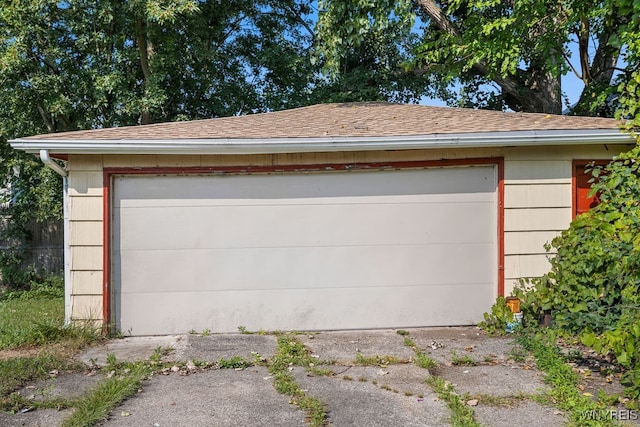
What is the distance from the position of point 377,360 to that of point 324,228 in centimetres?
177

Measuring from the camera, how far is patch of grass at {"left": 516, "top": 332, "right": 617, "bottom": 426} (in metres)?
3.37

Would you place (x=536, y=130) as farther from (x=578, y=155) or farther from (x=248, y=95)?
(x=248, y=95)

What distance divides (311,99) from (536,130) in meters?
7.00

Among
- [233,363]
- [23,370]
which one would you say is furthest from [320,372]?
[23,370]

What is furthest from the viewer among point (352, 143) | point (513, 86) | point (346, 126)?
point (513, 86)

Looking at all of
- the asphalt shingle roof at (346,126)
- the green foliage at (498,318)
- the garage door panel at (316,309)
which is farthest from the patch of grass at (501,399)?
the asphalt shingle roof at (346,126)

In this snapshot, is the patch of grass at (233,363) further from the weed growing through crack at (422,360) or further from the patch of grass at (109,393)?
the weed growing through crack at (422,360)

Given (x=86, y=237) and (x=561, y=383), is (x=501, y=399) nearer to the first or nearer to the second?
(x=561, y=383)

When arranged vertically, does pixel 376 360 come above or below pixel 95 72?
below

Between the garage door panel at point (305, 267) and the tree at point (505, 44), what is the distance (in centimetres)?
444

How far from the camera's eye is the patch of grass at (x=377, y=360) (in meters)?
4.60

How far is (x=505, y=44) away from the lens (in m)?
9.58

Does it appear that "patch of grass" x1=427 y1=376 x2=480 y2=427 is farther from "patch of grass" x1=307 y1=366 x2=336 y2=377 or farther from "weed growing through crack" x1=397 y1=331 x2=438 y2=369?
"patch of grass" x1=307 y1=366 x2=336 y2=377

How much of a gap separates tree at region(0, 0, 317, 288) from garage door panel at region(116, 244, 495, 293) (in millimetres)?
4873
